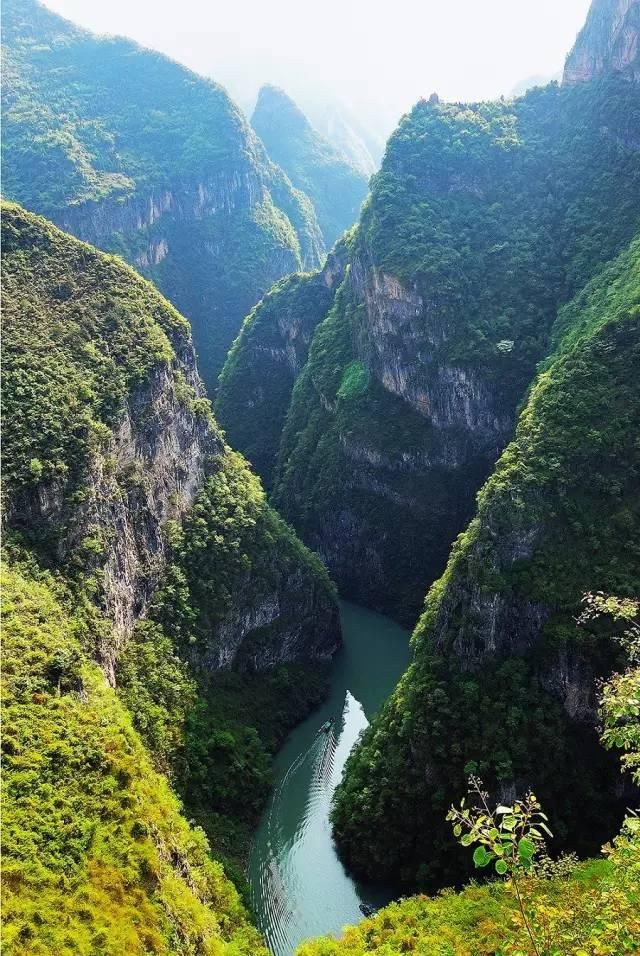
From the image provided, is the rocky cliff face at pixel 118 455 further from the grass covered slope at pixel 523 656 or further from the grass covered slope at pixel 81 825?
the grass covered slope at pixel 523 656

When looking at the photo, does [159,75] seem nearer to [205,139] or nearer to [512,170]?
[205,139]

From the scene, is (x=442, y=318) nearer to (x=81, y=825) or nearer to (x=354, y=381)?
(x=354, y=381)

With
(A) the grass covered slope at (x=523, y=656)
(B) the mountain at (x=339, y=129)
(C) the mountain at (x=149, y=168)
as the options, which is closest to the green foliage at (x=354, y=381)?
(A) the grass covered slope at (x=523, y=656)

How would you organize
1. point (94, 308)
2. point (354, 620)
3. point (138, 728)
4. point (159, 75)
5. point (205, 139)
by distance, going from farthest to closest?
point (159, 75), point (205, 139), point (354, 620), point (94, 308), point (138, 728)

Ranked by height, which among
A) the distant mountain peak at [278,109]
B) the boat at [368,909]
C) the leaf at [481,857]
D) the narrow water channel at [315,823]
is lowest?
the boat at [368,909]

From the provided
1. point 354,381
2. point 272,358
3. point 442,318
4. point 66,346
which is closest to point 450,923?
point 66,346

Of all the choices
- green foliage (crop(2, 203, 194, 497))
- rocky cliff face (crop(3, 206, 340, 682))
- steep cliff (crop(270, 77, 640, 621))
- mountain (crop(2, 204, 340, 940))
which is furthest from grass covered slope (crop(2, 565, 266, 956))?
steep cliff (crop(270, 77, 640, 621))

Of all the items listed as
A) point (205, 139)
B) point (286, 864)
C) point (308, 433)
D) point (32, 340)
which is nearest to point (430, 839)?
point (286, 864)

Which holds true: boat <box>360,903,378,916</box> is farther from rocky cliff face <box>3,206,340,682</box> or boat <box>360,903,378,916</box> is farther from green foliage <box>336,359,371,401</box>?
green foliage <box>336,359,371,401</box>
